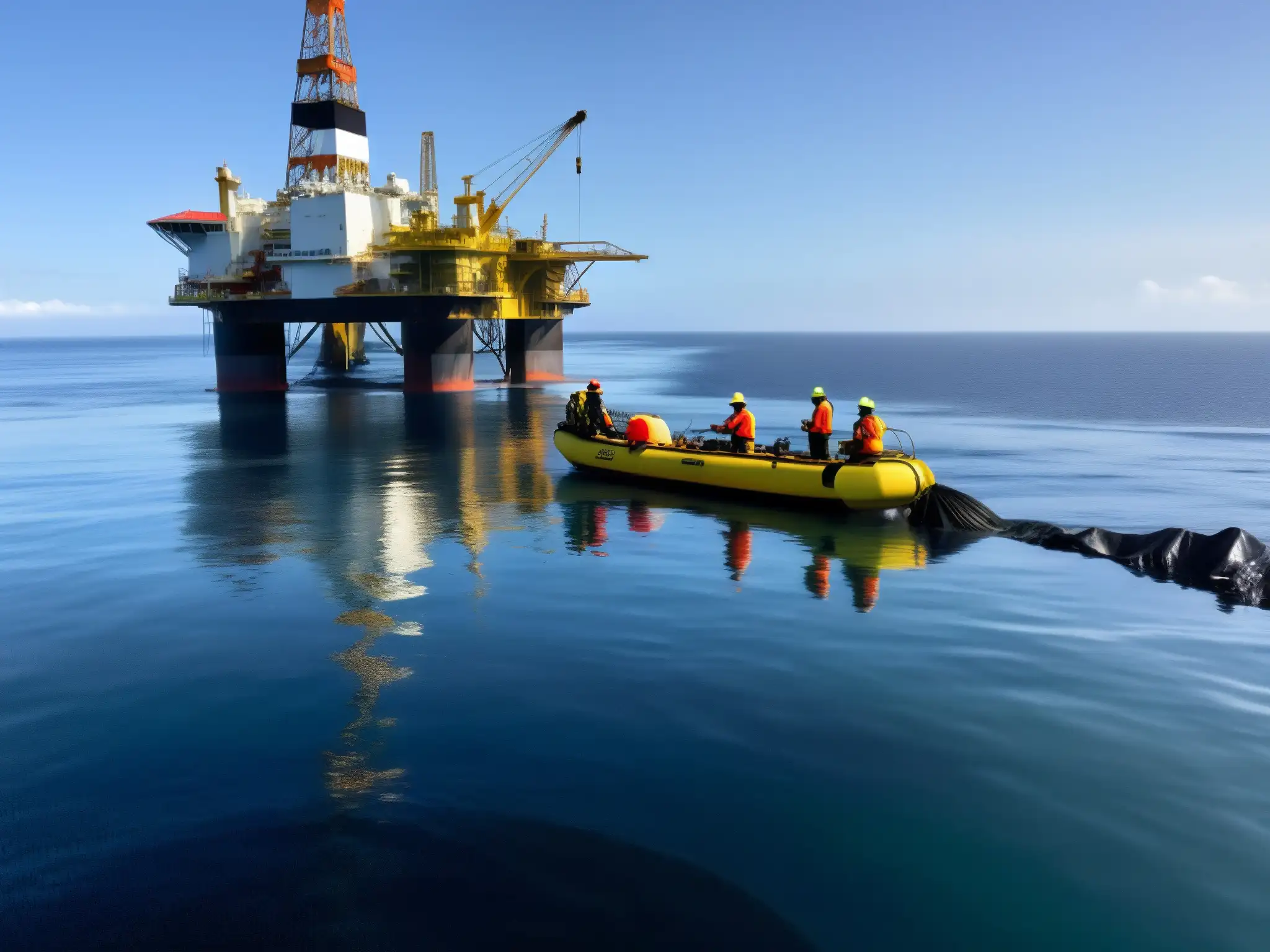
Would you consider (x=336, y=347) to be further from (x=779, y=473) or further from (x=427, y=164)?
(x=779, y=473)

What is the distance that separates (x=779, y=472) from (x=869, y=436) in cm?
232

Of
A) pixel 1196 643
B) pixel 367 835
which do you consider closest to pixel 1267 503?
pixel 1196 643

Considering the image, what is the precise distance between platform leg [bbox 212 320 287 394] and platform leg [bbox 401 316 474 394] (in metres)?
8.74

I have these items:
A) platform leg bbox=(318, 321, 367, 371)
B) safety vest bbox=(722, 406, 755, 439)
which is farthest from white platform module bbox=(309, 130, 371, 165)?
safety vest bbox=(722, 406, 755, 439)

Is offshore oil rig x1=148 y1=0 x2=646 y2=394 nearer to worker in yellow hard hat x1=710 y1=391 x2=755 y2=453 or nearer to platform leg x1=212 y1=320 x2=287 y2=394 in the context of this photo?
platform leg x1=212 y1=320 x2=287 y2=394

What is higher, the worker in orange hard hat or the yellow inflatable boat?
the worker in orange hard hat

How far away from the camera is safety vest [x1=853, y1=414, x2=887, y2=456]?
20906 mm

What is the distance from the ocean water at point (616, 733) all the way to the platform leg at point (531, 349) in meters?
43.8

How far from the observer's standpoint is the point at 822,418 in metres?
21.2

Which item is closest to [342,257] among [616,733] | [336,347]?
[336,347]

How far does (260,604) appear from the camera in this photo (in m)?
15.1

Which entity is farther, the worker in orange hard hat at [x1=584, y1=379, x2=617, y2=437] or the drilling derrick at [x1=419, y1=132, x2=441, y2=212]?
the drilling derrick at [x1=419, y1=132, x2=441, y2=212]

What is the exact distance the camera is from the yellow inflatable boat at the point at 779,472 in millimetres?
20750

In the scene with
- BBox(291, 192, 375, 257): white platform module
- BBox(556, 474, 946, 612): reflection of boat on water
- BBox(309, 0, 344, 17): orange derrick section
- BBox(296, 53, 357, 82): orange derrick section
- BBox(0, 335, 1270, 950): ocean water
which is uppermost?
BBox(309, 0, 344, 17): orange derrick section
